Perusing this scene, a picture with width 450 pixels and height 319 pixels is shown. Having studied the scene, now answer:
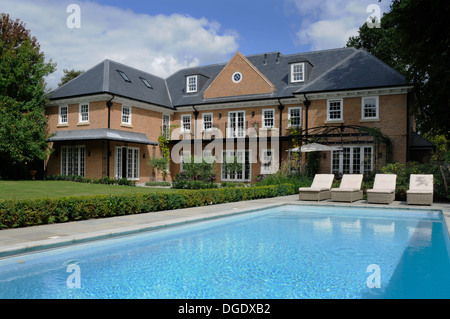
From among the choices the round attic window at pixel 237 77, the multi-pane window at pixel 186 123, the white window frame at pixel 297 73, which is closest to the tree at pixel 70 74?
the multi-pane window at pixel 186 123

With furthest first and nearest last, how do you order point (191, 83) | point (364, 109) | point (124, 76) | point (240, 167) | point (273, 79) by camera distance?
point (191, 83) < point (273, 79) < point (124, 76) < point (240, 167) < point (364, 109)

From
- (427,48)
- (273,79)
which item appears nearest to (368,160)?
(427,48)

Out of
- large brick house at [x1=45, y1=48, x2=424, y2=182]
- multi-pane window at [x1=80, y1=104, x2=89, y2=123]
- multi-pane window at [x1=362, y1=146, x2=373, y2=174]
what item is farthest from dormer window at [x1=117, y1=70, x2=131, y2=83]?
multi-pane window at [x1=362, y1=146, x2=373, y2=174]

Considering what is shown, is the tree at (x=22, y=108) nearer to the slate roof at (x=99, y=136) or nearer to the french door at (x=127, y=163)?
the slate roof at (x=99, y=136)

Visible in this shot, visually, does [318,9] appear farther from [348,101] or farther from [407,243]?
[407,243]

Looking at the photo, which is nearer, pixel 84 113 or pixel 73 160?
pixel 84 113

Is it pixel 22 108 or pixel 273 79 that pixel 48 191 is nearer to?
pixel 22 108

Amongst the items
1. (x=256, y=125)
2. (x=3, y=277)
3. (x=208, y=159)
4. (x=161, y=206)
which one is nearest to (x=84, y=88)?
A: (x=208, y=159)

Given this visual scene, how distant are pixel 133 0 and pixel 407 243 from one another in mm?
9844

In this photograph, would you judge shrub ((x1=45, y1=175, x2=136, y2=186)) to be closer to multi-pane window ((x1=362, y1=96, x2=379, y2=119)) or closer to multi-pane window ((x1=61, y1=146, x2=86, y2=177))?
multi-pane window ((x1=61, y1=146, x2=86, y2=177))

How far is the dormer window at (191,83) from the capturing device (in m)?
29.6

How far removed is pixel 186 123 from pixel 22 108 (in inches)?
450

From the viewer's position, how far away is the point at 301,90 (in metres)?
23.6

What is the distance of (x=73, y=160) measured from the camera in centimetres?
2486
